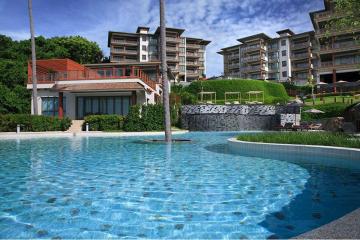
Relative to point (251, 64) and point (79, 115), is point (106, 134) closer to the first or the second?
point (79, 115)

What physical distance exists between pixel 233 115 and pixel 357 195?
2933cm

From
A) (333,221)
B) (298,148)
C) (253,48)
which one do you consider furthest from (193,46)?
(333,221)

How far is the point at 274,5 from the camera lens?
23859 millimetres

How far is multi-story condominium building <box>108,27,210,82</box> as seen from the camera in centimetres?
8506

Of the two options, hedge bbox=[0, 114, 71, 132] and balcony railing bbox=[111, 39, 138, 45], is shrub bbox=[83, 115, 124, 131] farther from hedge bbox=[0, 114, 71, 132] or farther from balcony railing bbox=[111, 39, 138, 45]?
balcony railing bbox=[111, 39, 138, 45]

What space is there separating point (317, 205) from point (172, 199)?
2.70 metres

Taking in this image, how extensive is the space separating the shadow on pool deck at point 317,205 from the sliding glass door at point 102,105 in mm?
29965

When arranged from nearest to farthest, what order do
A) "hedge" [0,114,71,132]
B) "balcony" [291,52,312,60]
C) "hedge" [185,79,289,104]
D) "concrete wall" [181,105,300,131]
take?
"hedge" [0,114,71,132]
"concrete wall" [181,105,300,131]
"hedge" [185,79,289,104]
"balcony" [291,52,312,60]

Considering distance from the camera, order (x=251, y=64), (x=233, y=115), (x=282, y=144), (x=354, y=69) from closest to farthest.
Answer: (x=282, y=144) → (x=233, y=115) → (x=354, y=69) → (x=251, y=64)

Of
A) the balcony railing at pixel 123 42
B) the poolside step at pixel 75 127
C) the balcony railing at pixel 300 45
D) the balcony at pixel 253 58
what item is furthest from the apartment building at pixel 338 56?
the balcony railing at pixel 123 42

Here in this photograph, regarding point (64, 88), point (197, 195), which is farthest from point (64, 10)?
point (197, 195)

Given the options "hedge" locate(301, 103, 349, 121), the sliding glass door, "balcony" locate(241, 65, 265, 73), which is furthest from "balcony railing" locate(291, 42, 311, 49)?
the sliding glass door

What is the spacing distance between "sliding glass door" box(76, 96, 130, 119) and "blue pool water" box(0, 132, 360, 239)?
26.4m

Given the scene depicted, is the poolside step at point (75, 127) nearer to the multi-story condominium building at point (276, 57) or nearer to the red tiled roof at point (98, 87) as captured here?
the red tiled roof at point (98, 87)
